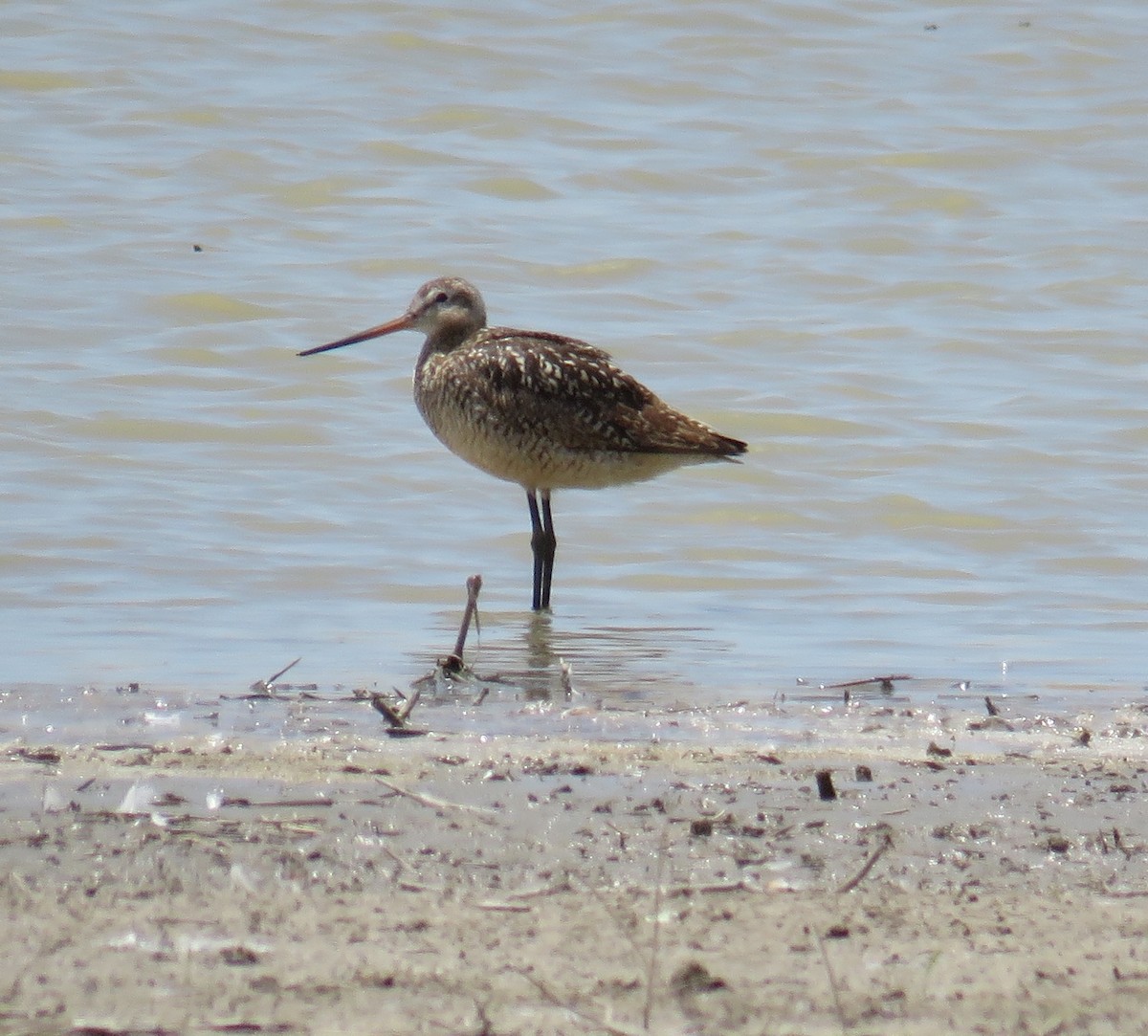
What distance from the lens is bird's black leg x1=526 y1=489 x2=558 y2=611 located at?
8055 mm

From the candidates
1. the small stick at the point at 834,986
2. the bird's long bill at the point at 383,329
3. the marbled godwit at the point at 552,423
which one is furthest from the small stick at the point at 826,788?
the bird's long bill at the point at 383,329

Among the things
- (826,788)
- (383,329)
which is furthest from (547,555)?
(826,788)

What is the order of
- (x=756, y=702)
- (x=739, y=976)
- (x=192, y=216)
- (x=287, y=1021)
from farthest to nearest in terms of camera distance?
(x=192, y=216), (x=756, y=702), (x=739, y=976), (x=287, y=1021)

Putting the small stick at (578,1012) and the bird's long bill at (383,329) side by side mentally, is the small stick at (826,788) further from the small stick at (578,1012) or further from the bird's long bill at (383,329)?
the bird's long bill at (383,329)

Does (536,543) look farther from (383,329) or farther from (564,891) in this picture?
(564,891)

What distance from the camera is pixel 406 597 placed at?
25.7 ft

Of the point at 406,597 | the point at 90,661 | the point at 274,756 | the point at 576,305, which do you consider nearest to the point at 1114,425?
the point at 576,305

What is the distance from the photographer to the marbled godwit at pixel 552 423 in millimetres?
8539

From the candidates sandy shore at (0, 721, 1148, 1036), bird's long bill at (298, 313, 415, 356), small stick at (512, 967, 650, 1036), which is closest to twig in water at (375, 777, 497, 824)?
sandy shore at (0, 721, 1148, 1036)

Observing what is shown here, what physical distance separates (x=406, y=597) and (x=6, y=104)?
897 cm

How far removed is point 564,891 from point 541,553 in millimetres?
4692

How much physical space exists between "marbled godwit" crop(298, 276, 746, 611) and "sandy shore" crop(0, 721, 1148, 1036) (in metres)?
3.76

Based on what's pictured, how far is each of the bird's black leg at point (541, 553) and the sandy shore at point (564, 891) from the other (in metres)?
3.16

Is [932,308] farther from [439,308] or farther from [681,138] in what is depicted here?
[439,308]
